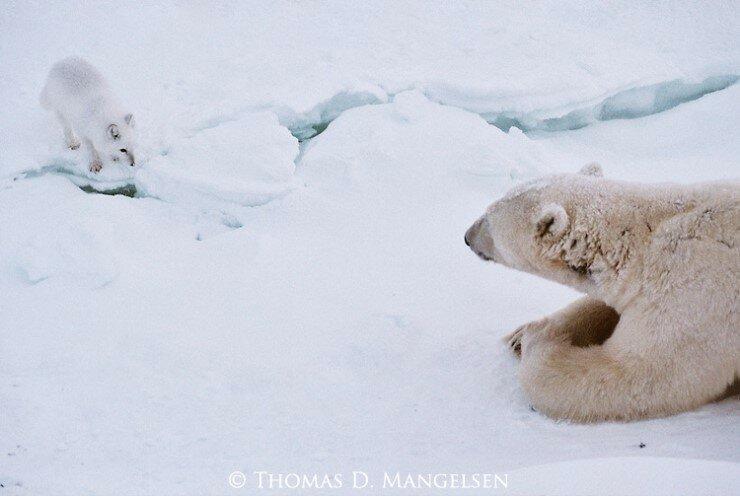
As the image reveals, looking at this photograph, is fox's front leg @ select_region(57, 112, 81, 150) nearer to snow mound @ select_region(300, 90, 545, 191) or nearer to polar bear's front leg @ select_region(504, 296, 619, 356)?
snow mound @ select_region(300, 90, 545, 191)

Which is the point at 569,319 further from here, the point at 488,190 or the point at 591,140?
the point at 591,140

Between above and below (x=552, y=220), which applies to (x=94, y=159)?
below

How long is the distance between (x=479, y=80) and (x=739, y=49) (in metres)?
2.83

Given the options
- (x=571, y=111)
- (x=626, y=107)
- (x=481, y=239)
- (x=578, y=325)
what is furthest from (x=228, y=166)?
(x=626, y=107)

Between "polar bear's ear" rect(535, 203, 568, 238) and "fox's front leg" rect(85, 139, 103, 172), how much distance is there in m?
3.60

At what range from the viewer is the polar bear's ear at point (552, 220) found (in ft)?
6.86

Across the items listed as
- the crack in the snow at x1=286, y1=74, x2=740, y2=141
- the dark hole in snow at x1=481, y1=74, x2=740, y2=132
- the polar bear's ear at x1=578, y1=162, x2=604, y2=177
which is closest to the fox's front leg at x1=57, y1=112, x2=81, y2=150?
the crack in the snow at x1=286, y1=74, x2=740, y2=141

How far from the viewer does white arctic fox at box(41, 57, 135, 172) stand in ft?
13.9

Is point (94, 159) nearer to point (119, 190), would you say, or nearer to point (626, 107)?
point (119, 190)

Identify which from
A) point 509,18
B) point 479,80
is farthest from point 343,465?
point 509,18

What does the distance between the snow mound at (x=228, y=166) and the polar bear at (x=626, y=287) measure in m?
1.76

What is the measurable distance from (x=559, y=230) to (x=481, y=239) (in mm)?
435

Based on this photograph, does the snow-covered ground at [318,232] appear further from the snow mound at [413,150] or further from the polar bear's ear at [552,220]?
the polar bear's ear at [552,220]

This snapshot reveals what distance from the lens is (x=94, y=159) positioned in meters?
4.29
